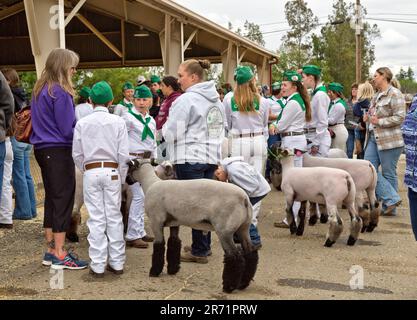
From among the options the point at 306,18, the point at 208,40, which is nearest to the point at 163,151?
the point at 208,40

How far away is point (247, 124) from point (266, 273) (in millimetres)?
2009

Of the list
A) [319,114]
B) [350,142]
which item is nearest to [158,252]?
[319,114]

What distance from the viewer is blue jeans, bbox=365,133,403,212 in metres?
8.91

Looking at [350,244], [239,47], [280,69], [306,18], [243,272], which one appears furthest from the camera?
[306,18]

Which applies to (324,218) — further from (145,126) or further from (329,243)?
(145,126)

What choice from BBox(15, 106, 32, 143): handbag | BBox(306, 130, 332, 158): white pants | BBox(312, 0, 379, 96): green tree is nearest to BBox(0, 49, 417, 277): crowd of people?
BBox(15, 106, 32, 143): handbag

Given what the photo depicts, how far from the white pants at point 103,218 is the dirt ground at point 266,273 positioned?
0.20 metres

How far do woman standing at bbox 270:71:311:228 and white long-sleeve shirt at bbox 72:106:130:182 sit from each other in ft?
9.23

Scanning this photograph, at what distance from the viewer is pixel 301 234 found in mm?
7816

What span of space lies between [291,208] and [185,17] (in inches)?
368

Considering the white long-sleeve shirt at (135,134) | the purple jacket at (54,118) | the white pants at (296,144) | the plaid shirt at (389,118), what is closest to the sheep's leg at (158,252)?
the purple jacket at (54,118)

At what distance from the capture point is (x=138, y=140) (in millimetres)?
6934

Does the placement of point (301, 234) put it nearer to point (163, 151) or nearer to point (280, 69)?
point (163, 151)

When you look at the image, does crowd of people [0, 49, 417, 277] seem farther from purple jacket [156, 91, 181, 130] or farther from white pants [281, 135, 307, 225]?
white pants [281, 135, 307, 225]
